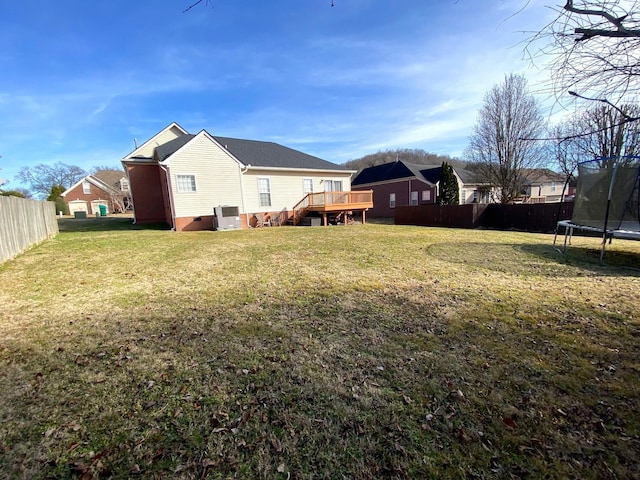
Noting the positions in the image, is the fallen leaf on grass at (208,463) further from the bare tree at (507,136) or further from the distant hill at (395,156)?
the distant hill at (395,156)

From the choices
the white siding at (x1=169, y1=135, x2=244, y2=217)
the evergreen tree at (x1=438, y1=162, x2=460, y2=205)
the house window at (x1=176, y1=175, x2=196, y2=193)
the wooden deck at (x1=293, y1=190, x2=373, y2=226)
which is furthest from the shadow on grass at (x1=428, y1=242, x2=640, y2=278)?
the evergreen tree at (x1=438, y1=162, x2=460, y2=205)

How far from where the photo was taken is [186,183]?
15.1 meters

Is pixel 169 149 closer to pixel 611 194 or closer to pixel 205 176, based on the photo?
pixel 205 176

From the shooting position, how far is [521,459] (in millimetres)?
1894

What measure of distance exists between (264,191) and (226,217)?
3.17m

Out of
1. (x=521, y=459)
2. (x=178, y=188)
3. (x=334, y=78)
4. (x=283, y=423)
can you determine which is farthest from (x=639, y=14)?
(x=178, y=188)

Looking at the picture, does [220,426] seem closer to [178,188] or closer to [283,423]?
[283,423]

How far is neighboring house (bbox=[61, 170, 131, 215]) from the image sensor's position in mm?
36719

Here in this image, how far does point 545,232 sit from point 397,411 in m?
18.0

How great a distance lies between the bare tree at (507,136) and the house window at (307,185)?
13.2 meters

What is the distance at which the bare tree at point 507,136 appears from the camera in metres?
19.1

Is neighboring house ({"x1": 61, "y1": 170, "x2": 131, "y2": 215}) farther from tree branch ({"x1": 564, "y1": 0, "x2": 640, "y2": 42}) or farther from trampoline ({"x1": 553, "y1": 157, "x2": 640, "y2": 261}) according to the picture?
tree branch ({"x1": 564, "y1": 0, "x2": 640, "y2": 42})

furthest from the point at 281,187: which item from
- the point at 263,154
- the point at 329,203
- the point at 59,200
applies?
the point at 59,200

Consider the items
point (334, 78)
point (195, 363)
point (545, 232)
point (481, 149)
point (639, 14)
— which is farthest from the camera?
point (481, 149)
